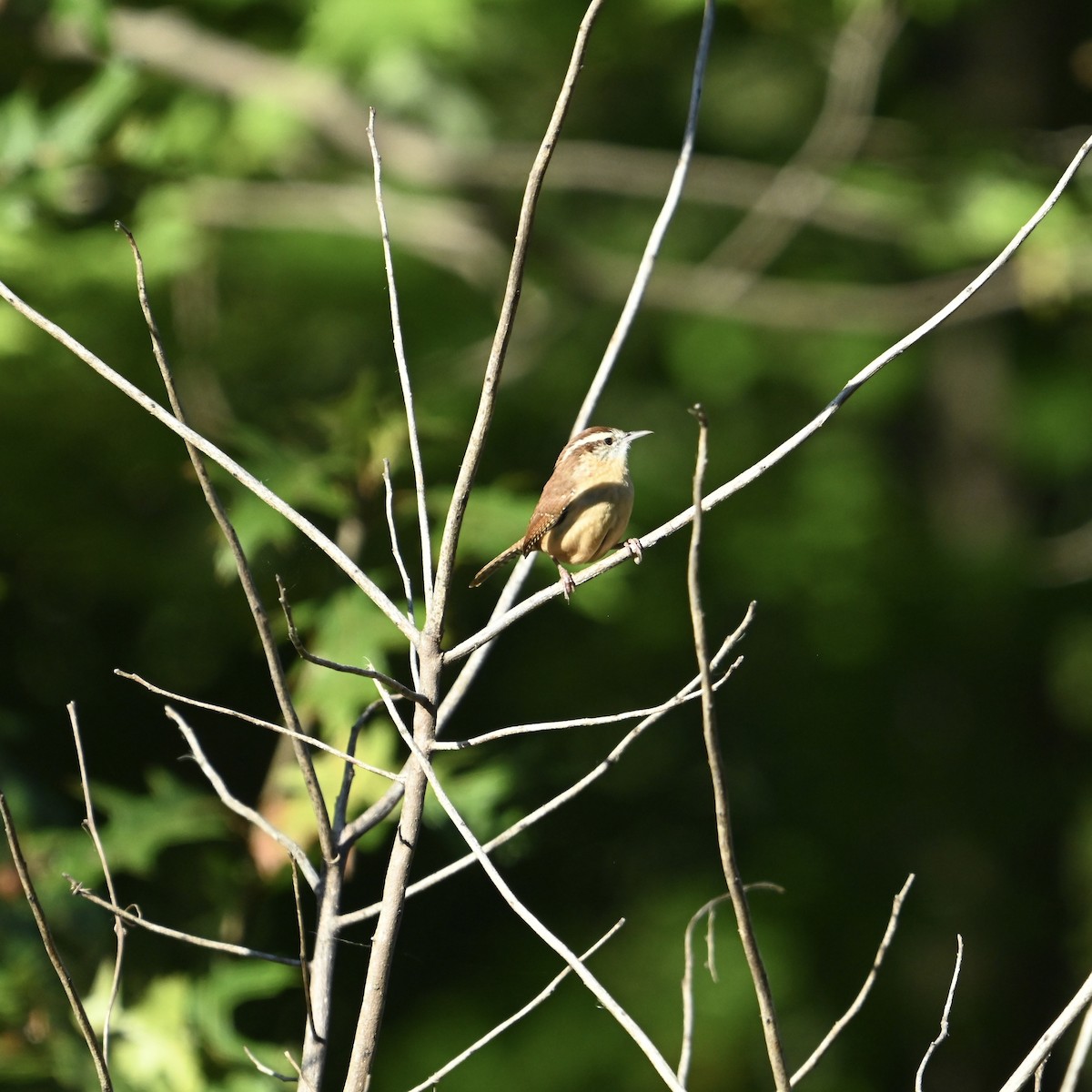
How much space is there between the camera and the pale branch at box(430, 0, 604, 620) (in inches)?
68.8

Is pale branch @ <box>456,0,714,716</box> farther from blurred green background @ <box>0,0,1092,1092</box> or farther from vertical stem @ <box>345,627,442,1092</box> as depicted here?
blurred green background @ <box>0,0,1092,1092</box>

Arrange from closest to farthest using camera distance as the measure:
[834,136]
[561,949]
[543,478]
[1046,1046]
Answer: [1046,1046] < [561,949] < [543,478] < [834,136]

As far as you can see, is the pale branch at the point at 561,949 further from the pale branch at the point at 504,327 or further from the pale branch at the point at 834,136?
the pale branch at the point at 834,136

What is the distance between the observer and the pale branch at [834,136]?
263 inches

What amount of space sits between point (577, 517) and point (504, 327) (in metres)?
2.01

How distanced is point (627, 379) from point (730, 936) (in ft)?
12.8

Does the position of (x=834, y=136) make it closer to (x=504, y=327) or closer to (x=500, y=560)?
(x=500, y=560)

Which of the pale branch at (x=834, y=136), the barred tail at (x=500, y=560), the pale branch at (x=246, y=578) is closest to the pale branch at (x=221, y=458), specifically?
the pale branch at (x=246, y=578)

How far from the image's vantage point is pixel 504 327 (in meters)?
1.76

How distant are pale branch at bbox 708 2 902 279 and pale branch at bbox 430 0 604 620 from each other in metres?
5.20

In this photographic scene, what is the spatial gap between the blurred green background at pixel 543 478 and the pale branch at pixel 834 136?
0.03 metres

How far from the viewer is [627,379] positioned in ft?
32.2

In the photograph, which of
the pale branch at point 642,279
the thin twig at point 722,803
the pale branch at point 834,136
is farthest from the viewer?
the pale branch at point 834,136

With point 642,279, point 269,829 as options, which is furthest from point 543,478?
point 269,829
